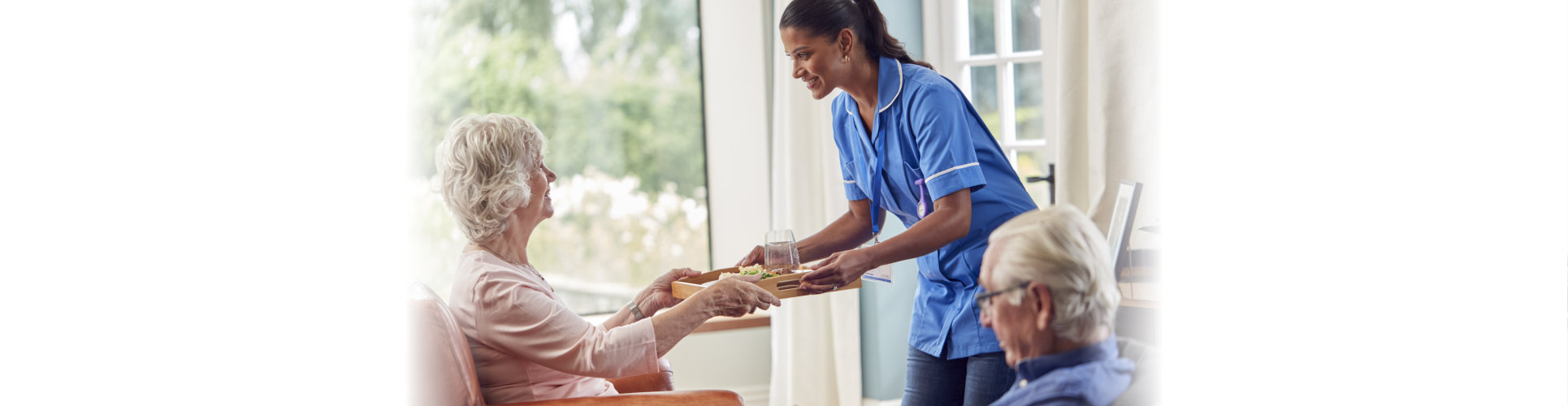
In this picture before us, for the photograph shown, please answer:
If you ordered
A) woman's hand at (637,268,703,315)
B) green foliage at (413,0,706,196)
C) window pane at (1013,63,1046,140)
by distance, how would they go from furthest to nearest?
green foliage at (413,0,706,196) → window pane at (1013,63,1046,140) → woman's hand at (637,268,703,315)

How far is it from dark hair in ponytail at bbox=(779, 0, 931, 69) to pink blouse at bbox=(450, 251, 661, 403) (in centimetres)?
59

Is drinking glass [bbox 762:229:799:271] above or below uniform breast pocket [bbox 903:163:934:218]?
below

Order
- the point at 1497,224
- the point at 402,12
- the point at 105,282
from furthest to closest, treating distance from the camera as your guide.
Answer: the point at 402,12 → the point at 1497,224 → the point at 105,282

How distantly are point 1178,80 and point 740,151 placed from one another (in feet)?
6.77

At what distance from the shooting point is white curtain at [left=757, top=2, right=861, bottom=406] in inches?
124

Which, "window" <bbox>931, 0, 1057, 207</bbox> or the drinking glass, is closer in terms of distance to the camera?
the drinking glass

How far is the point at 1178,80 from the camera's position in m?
1.54

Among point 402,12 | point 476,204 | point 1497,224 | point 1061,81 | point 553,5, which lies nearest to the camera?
point 1497,224

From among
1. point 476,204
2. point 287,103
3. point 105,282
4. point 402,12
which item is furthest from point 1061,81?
point 105,282

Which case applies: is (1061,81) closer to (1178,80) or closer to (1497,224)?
(1178,80)

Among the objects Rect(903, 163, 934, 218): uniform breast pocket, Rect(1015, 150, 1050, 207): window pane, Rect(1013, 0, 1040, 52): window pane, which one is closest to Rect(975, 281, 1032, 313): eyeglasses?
Rect(903, 163, 934, 218): uniform breast pocket

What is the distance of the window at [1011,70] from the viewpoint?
2.87 metres

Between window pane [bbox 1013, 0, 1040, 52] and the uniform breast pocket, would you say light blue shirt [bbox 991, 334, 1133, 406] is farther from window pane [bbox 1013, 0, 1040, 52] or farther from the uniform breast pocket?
window pane [bbox 1013, 0, 1040, 52]

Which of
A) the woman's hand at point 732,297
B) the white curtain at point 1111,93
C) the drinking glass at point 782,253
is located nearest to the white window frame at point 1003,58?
the white curtain at point 1111,93
